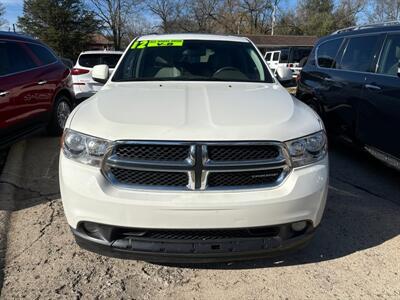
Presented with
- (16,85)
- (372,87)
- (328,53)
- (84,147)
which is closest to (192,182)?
(84,147)

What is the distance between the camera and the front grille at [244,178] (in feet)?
8.48

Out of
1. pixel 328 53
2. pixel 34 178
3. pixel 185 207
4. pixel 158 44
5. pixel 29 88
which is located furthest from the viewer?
pixel 328 53

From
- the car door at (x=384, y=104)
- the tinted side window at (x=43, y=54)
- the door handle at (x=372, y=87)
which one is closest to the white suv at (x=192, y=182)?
the car door at (x=384, y=104)

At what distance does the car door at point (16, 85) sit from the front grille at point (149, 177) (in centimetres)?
318

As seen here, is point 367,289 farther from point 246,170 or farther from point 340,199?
point 340,199

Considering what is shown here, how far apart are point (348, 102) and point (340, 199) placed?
5.01 feet

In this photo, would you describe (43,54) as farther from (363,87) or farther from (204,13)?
(204,13)

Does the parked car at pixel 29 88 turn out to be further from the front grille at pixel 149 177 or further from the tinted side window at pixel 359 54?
the tinted side window at pixel 359 54

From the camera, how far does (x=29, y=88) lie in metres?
5.91

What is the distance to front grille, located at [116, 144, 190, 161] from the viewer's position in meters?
2.56

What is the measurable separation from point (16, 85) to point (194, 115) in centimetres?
369

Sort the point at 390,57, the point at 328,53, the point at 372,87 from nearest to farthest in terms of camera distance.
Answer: the point at 390,57 → the point at 372,87 → the point at 328,53

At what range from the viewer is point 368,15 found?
6269 cm

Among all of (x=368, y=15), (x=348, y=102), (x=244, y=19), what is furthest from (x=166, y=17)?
(x=348, y=102)
